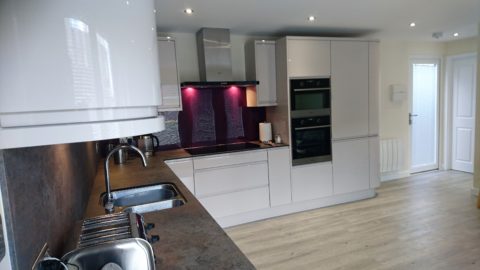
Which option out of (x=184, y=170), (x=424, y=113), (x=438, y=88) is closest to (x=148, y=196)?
(x=184, y=170)

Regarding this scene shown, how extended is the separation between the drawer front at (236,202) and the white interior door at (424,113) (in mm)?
3350

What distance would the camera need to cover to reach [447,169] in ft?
18.0

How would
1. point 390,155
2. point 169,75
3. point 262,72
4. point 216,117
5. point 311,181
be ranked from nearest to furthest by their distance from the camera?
point 169,75, point 262,72, point 311,181, point 216,117, point 390,155

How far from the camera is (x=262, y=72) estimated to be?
12.4 ft

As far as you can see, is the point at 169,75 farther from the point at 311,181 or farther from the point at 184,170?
the point at 311,181

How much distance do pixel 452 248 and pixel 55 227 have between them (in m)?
3.19

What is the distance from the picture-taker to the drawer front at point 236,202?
3406mm

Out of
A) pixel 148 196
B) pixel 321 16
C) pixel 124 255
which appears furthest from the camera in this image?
pixel 321 16

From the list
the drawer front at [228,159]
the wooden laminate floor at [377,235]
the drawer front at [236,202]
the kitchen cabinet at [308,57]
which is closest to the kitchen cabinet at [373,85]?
the kitchen cabinet at [308,57]

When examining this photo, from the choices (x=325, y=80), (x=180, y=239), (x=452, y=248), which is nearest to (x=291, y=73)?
(x=325, y=80)

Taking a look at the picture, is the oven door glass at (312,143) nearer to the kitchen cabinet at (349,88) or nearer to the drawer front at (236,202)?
the kitchen cabinet at (349,88)

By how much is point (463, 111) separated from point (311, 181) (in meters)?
3.40

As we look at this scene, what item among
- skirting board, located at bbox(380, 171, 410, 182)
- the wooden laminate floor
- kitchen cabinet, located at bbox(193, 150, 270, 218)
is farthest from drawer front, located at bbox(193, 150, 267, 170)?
skirting board, located at bbox(380, 171, 410, 182)

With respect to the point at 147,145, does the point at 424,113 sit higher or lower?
higher
